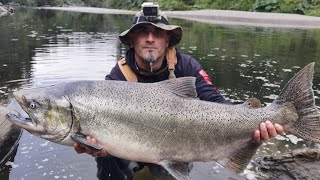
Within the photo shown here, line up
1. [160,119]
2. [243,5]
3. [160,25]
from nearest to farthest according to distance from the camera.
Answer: [160,119] < [160,25] < [243,5]

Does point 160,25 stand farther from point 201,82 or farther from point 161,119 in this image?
point 161,119

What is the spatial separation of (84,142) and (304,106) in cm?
223

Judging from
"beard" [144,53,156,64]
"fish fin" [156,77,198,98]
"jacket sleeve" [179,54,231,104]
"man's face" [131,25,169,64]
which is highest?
"man's face" [131,25,169,64]

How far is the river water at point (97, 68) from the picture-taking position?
7172mm

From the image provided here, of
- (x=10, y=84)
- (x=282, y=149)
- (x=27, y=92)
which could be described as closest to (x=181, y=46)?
(x=10, y=84)

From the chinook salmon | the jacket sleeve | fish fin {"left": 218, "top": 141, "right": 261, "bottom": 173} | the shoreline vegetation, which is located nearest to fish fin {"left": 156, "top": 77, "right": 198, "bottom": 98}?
the chinook salmon

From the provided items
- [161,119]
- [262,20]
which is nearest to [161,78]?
[161,119]

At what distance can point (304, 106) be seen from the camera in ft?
13.2

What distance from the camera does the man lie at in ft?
16.1

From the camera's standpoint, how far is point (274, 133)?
4066 millimetres

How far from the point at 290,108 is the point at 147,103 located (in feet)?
4.86

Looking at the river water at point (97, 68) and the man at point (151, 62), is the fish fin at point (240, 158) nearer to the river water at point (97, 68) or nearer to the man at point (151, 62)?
the man at point (151, 62)

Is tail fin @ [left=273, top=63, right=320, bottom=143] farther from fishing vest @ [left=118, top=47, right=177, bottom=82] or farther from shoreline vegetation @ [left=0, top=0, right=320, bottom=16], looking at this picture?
shoreline vegetation @ [left=0, top=0, right=320, bottom=16]

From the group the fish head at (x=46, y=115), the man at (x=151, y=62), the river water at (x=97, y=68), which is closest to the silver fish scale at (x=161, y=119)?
the fish head at (x=46, y=115)
